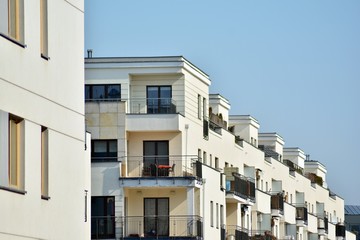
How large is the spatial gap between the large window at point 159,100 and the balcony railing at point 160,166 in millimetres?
2440

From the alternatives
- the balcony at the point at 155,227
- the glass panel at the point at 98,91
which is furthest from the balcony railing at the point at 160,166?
the glass panel at the point at 98,91

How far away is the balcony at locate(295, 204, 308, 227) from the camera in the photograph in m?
118

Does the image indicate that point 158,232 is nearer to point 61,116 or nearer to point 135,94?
point 135,94

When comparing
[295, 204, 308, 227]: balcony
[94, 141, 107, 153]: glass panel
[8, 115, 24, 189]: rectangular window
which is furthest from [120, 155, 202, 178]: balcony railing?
[8, 115, 24, 189]: rectangular window

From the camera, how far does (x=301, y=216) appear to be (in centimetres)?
11900

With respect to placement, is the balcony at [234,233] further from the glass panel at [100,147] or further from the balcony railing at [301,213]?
the balcony railing at [301,213]

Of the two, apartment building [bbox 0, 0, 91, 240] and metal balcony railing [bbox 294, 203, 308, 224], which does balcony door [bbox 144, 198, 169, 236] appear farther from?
apartment building [bbox 0, 0, 91, 240]

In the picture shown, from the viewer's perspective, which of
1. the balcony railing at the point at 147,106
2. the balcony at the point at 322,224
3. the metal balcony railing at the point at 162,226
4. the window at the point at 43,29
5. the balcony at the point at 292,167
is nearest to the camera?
the window at the point at 43,29

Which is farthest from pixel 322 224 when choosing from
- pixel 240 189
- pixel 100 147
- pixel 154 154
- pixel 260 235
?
pixel 100 147

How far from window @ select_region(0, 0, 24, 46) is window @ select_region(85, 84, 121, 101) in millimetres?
51886

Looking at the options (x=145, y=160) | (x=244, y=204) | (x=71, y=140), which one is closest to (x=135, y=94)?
(x=145, y=160)

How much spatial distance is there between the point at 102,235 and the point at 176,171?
549 cm

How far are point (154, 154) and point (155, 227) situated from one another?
4.06 metres

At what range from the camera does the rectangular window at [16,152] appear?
25.2 m
